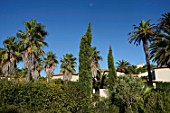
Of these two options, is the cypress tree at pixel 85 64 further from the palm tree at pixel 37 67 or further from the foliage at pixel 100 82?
the foliage at pixel 100 82

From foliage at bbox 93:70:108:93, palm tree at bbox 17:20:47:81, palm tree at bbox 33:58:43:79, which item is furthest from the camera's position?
foliage at bbox 93:70:108:93

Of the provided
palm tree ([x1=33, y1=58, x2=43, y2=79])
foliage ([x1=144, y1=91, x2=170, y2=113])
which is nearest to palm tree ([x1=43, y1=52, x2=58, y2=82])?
palm tree ([x1=33, y1=58, x2=43, y2=79])

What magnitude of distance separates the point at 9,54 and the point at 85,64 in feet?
39.0

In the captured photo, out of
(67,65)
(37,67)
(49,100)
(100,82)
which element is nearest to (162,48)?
(100,82)

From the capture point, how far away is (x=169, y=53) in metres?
22.0

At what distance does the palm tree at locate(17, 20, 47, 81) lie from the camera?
2231 centimetres

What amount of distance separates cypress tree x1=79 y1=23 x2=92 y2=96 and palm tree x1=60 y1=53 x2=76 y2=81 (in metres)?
17.4

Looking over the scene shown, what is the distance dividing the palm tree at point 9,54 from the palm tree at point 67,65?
40.3ft

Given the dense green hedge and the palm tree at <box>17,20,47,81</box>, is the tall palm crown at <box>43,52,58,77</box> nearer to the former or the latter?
the palm tree at <box>17,20,47,81</box>

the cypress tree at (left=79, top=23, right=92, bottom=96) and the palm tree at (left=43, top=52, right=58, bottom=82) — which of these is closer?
the cypress tree at (left=79, top=23, right=92, bottom=96)

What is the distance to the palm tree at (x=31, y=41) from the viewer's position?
22312mm

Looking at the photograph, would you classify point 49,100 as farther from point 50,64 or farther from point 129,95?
point 50,64

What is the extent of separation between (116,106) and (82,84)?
3.88 m

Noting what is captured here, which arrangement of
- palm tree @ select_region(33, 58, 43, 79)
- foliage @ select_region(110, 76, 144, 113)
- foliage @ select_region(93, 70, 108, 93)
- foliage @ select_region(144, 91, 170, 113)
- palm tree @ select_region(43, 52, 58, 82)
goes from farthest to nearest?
palm tree @ select_region(43, 52, 58, 82) → foliage @ select_region(93, 70, 108, 93) → palm tree @ select_region(33, 58, 43, 79) → foliage @ select_region(110, 76, 144, 113) → foliage @ select_region(144, 91, 170, 113)
